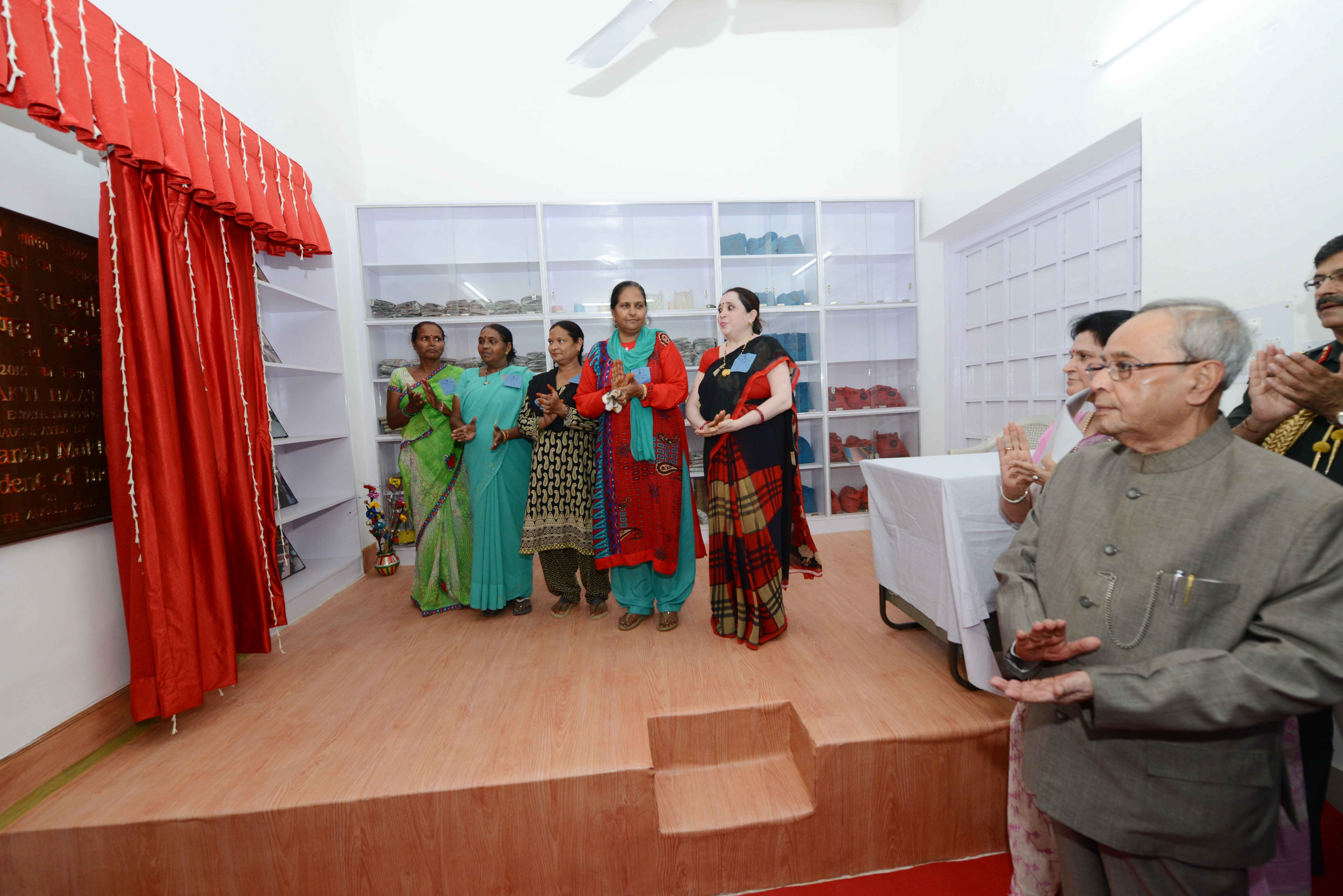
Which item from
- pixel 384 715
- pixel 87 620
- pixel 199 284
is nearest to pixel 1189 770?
pixel 384 715

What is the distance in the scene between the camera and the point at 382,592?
320 cm

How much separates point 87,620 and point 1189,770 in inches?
105

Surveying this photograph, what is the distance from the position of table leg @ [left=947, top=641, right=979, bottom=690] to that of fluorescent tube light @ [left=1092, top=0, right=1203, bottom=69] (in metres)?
2.52

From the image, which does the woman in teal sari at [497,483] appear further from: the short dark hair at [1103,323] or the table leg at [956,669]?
the short dark hair at [1103,323]

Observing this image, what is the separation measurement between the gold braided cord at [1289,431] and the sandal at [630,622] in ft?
6.69

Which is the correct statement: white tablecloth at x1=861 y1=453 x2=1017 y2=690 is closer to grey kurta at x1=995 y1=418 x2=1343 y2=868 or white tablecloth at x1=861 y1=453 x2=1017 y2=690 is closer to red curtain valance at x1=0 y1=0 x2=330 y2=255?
grey kurta at x1=995 y1=418 x2=1343 y2=868

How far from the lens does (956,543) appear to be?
165cm

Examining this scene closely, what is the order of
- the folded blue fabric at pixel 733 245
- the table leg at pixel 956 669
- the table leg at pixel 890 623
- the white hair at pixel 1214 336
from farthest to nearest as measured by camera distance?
the folded blue fabric at pixel 733 245 < the table leg at pixel 890 623 < the table leg at pixel 956 669 < the white hair at pixel 1214 336

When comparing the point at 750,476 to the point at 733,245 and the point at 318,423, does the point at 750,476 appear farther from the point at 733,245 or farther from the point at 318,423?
the point at 318,423

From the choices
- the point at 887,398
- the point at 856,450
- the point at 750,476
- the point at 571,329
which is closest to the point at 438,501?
the point at 571,329

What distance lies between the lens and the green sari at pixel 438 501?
107 inches

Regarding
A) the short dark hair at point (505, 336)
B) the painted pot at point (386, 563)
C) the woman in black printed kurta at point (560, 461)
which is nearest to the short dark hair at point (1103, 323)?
the woman in black printed kurta at point (560, 461)

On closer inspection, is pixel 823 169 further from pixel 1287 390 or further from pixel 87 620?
pixel 87 620

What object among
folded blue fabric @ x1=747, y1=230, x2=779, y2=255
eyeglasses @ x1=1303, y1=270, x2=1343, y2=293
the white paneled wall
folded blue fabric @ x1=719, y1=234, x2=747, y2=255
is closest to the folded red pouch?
the white paneled wall
